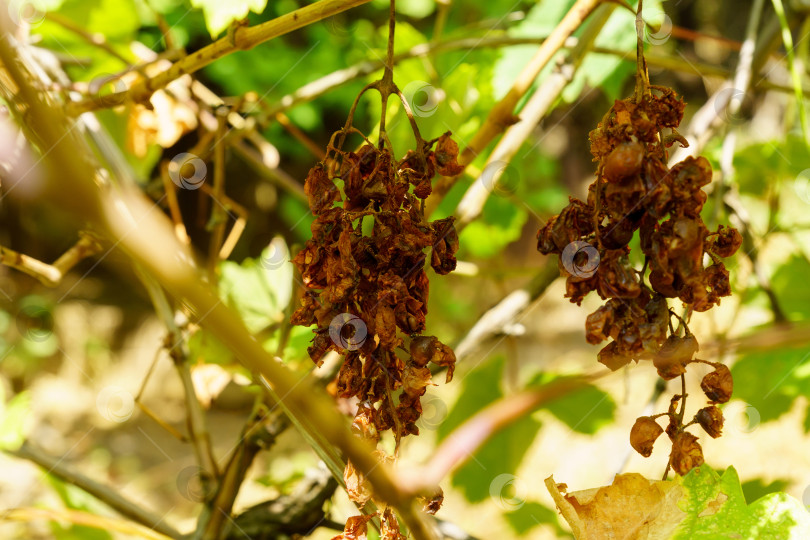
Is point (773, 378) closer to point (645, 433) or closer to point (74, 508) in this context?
point (645, 433)

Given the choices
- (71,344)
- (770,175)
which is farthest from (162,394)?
(770,175)

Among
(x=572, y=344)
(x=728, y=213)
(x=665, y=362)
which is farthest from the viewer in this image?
(x=572, y=344)

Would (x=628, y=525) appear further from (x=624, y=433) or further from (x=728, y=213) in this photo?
(x=624, y=433)

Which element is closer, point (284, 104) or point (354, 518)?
point (354, 518)
